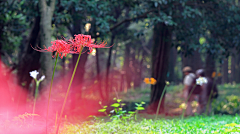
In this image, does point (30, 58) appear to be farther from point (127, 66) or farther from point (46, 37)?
point (127, 66)

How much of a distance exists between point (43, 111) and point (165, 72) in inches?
207

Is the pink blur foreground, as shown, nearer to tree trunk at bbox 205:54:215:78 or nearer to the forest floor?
the forest floor

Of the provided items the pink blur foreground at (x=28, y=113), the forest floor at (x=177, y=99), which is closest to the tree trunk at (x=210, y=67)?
the forest floor at (x=177, y=99)

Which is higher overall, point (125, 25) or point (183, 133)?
point (125, 25)

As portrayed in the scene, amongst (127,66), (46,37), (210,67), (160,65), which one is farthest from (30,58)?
(127,66)

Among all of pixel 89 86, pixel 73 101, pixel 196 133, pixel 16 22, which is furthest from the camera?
pixel 89 86

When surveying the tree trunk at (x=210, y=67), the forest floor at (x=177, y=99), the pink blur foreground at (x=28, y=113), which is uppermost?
the tree trunk at (x=210, y=67)

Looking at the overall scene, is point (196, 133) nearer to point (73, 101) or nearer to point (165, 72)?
point (165, 72)

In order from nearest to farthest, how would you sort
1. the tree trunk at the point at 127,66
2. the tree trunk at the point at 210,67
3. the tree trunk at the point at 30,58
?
the tree trunk at the point at 30,58, the tree trunk at the point at 210,67, the tree trunk at the point at 127,66

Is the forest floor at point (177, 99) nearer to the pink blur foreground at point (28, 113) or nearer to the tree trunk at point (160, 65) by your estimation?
the tree trunk at point (160, 65)

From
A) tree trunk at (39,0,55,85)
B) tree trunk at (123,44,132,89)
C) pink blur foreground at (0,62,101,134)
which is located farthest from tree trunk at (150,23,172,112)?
tree trunk at (123,44,132,89)

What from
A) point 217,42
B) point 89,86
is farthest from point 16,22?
point 89,86

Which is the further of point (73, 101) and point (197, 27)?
point (73, 101)

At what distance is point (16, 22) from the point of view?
8.55m
